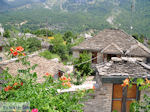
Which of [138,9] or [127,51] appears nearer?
[127,51]

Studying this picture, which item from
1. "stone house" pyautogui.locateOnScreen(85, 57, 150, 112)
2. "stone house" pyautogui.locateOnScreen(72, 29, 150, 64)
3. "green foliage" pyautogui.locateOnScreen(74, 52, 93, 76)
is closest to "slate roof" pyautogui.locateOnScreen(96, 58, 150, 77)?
"stone house" pyautogui.locateOnScreen(85, 57, 150, 112)

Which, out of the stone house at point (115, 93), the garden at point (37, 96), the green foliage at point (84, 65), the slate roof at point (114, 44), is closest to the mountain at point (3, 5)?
the slate roof at point (114, 44)

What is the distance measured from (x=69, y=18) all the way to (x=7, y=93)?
4577 inches

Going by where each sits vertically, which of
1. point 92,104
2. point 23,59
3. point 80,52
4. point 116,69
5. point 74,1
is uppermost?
point 74,1

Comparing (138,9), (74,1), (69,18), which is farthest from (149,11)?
(74,1)

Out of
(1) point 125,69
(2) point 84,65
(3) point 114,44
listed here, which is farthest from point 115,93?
(3) point 114,44

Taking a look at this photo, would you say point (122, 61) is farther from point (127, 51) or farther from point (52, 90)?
point (127, 51)

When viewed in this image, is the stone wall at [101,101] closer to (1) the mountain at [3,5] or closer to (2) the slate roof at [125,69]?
(2) the slate roof at [125,69]

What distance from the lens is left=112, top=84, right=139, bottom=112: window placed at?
16.5ft

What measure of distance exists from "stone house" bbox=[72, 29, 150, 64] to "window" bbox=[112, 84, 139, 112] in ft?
32.5

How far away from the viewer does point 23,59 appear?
386cm

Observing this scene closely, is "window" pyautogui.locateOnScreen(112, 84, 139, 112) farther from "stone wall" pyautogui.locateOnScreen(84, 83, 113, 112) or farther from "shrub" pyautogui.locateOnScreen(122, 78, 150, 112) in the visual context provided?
"shrub" pyautogui.locateOnScreen(122, 78, 150, 112)

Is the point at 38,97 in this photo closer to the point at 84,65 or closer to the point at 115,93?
the point at 115,93

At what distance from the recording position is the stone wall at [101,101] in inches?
195
